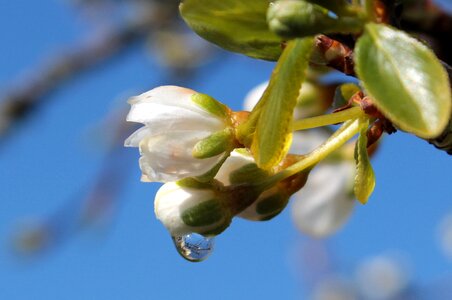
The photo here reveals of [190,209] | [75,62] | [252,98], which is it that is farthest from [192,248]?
Result: [75,62]

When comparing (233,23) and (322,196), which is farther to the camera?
(322,196)

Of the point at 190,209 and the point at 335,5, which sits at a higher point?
the point at 335,5

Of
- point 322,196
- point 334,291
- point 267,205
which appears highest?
point 267,205

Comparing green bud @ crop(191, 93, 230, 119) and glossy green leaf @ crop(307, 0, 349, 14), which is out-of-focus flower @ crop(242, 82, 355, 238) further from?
glossy green leaf @ crop(307, 0, 349, 14)

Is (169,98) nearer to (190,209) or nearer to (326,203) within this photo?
(190,209)

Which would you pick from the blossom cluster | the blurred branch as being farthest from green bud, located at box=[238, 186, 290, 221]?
the blurred branch

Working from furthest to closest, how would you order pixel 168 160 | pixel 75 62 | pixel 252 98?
pixel 75 62 → pixel 252 98 → pixel 168 160

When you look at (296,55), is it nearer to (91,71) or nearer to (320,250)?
(91,71)
